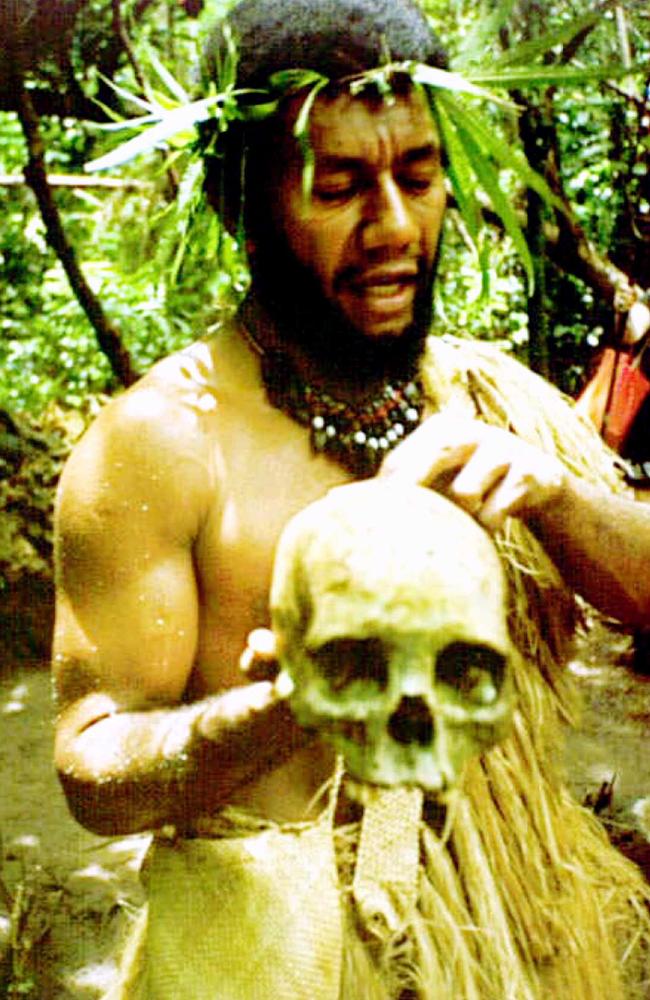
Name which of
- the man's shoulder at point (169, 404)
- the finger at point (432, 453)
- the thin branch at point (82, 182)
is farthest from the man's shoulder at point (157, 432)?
the thin branch at point (82, 182)

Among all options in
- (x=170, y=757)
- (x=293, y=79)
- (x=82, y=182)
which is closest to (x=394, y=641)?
(x=170, y=757)

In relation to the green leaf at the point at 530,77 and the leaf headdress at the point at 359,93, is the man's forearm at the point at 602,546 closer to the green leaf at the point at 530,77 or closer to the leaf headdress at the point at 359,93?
the leaf headdress at the point at 359,93

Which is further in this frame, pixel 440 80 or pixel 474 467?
pixel 440 80

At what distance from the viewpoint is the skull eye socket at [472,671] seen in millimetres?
732

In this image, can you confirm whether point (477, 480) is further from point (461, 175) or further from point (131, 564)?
point (461, 175)

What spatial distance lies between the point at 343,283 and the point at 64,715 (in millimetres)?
484

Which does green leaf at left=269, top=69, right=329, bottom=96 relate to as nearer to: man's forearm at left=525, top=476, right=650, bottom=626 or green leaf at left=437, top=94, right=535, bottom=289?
green leaf at left=437, top=94, right=535, bottom=289

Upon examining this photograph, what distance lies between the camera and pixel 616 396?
3.12 metres

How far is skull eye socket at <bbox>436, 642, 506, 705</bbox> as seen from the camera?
0.73 m

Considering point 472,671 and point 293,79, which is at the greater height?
point 293,79

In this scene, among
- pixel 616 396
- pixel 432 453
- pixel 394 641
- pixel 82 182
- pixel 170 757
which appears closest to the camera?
pixel 394 641

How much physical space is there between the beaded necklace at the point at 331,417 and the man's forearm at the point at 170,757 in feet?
0.95

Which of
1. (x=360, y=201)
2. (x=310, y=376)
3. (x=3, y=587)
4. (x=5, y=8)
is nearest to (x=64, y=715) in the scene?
(x=310, y=376)

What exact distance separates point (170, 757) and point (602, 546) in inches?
17.5
